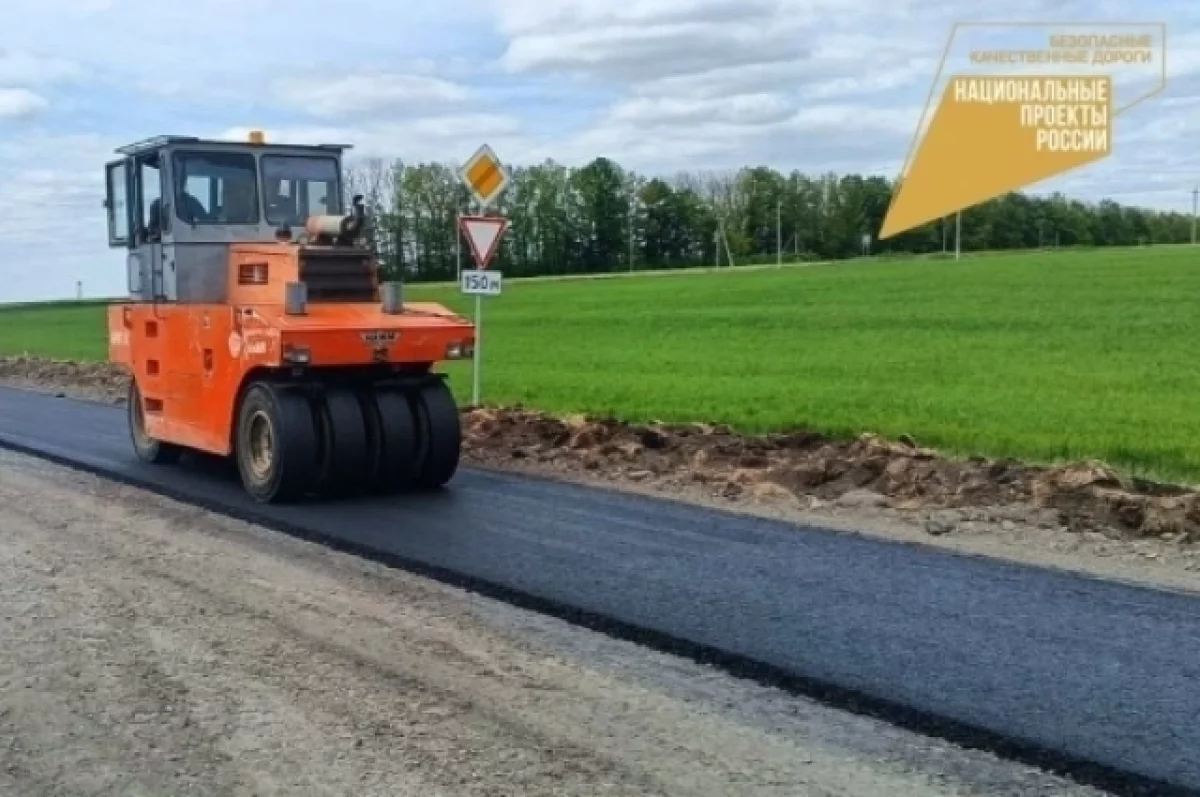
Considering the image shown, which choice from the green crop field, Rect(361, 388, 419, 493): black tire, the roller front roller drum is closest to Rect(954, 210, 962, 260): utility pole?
the green crop field

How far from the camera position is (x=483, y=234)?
15141mm

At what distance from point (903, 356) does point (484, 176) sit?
9960 mm

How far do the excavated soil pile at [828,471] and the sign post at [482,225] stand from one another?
4.63 ft

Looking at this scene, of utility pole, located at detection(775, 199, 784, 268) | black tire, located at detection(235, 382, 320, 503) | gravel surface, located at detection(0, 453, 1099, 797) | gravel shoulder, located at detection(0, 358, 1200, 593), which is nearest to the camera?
gravel surface, located at detection(0, 453, 1099, 797)

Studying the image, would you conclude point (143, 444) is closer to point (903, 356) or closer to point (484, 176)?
point (484, 176)

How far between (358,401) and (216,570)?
121 inches

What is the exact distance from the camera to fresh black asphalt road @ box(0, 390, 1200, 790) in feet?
17.5

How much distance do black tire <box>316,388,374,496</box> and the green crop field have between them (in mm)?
4652

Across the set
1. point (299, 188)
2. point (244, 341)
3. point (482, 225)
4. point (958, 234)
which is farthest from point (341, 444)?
point (958, 234)

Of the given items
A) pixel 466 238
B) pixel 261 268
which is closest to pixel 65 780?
pixel 261 268

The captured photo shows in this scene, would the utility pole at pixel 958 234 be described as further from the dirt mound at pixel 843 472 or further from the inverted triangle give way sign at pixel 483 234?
the dirt mound at pixel 843 472

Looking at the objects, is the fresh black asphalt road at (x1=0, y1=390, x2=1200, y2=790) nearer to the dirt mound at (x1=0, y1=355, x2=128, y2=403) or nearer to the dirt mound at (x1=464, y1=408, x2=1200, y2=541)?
the dirt mound at (x1=464, y1=408, x2=1200, y2=541)

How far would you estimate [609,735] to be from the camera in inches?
203

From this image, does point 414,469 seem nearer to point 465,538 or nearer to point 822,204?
point 465,538
